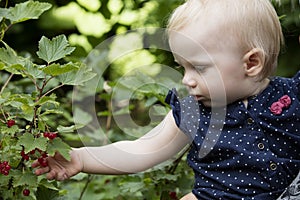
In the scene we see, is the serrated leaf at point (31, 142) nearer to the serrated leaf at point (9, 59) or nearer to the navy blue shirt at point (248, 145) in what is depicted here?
the serrated leaf at point (9, 59)

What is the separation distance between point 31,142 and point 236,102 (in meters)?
0.52

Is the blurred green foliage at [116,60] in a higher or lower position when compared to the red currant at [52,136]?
lower

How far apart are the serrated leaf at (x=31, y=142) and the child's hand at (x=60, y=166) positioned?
0.40ft

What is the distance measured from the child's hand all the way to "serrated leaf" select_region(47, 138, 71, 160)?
0.09 m

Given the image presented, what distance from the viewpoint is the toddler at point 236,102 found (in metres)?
1.72

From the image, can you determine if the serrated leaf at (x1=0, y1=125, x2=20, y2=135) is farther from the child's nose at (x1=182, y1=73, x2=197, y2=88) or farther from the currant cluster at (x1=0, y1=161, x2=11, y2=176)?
the child's nose at (x1=182, y1=73, x2=197, y2=88)

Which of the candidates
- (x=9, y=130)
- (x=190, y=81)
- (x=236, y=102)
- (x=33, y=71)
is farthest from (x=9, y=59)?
(x=236, y=102)

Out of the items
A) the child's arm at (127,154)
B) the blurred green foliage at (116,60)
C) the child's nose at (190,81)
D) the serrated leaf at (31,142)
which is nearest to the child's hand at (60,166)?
the child's arm at (127,154)

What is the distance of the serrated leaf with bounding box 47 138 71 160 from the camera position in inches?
68.3

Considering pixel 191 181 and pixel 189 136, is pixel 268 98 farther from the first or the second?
pixel 191 181

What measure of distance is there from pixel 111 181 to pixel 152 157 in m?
1.02

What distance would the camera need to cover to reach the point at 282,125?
5.76ft

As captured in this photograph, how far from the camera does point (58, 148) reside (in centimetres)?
174

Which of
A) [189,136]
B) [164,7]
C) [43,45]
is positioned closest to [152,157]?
[189,136]
